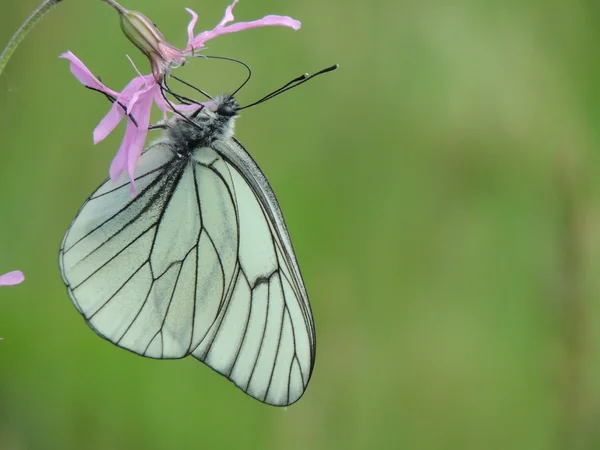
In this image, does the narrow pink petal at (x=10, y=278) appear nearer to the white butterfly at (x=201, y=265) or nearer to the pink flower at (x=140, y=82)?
the pink flower at (x=140, y=82)

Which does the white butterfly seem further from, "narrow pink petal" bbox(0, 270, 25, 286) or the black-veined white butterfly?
"narrow pink petal" bbox(0, 270, 25, 286)

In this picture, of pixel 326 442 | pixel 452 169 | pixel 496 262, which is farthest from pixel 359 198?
pixel 326 442

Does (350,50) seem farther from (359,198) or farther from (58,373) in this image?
(58,373)

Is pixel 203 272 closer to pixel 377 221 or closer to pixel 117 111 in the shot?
pixel 117 111

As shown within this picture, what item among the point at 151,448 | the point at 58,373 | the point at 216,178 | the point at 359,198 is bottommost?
the point at 151,448

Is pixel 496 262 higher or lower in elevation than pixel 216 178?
higher

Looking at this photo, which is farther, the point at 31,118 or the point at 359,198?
the point at 359,198

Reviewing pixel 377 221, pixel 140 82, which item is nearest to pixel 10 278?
pixel 140 82
